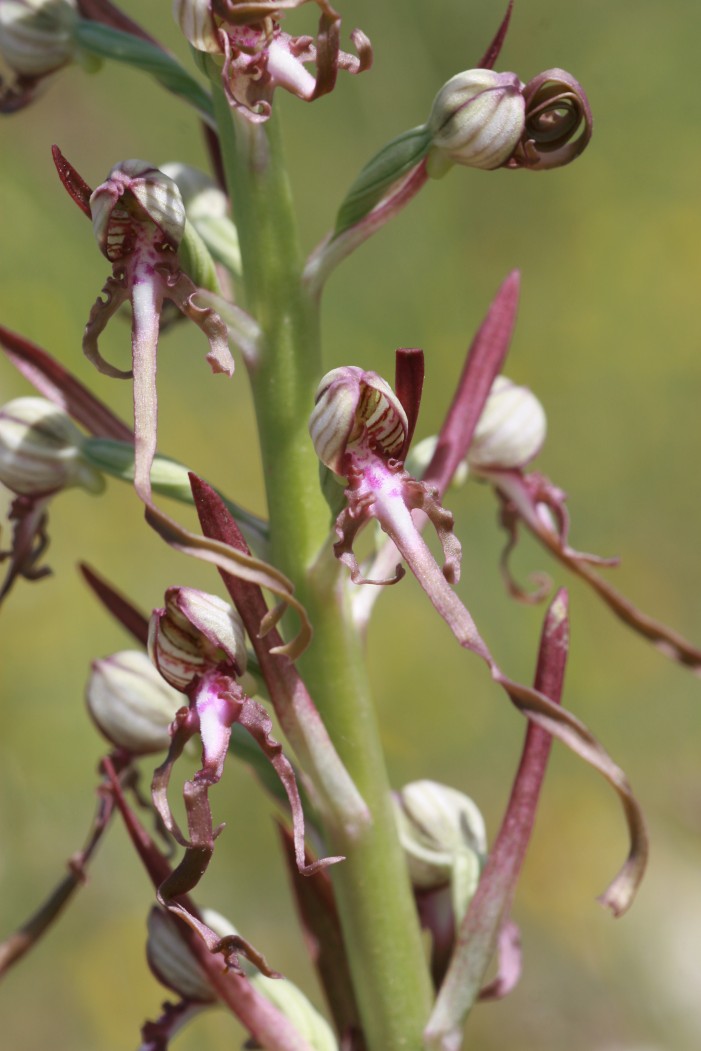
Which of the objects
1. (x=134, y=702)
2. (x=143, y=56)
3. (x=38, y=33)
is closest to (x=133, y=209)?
(x=143, y=56)

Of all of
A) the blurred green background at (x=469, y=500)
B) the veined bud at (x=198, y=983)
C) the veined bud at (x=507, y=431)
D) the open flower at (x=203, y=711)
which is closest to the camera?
the open flower at (x=203, y=711)

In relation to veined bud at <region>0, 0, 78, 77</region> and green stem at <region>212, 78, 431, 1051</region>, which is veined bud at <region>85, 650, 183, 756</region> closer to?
green stem at <region>212, 78, 431, 1051</region>

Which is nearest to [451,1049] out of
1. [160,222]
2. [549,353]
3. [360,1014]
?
[360,1014]

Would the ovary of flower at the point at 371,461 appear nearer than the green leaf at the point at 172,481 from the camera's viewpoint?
Yes

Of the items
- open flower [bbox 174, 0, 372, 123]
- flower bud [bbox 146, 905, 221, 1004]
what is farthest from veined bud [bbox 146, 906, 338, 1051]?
open flower [bbox 174, 0, 372, 123]

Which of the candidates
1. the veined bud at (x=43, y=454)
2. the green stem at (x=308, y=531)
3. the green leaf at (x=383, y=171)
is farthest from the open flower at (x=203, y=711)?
the green leaf at (x=383, y=171)

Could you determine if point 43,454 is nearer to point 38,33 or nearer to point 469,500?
point 38,33

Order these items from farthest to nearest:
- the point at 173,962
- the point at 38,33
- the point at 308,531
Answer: the point at 38,33 < the point at 173,962 < the point at 308,531

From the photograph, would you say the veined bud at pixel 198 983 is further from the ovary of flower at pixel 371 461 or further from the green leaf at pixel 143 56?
the green leaf at pixel 143 56
